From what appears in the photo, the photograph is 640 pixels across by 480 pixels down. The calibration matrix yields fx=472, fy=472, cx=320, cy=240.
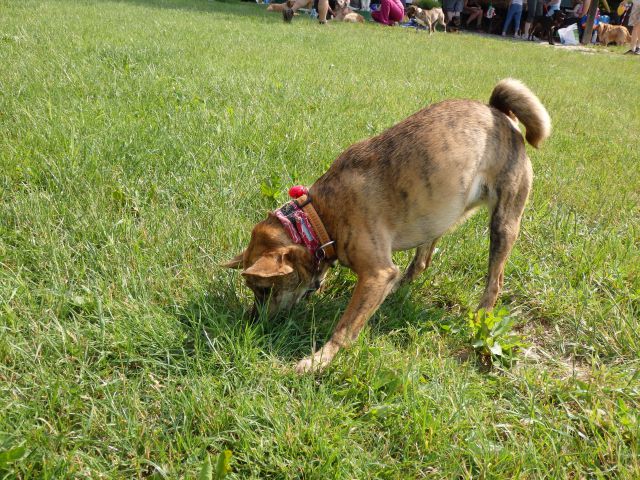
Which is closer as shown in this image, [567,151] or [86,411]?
[86,411]

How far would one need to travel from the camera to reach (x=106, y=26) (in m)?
9.49

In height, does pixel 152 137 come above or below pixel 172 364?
above

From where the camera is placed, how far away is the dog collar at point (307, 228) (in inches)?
101

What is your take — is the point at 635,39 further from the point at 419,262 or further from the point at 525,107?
the point at 419,262

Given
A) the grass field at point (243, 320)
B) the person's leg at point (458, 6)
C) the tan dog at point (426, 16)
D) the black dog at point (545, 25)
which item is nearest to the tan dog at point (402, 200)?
the grass field at point (243, 320)

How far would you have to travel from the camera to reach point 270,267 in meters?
2.32

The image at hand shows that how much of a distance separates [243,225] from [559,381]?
6.76ft

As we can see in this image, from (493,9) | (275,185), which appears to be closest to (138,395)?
(275,185)

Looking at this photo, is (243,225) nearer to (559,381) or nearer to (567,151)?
(559,381)

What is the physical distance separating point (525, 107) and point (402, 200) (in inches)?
41.8

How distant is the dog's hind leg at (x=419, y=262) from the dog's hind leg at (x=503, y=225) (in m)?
0.44

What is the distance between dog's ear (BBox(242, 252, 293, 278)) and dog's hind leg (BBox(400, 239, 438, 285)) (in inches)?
41.2

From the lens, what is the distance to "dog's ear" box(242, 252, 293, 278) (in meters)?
2.24

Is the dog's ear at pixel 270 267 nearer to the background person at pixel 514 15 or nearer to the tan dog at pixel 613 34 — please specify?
the background person at pixel 514 15
